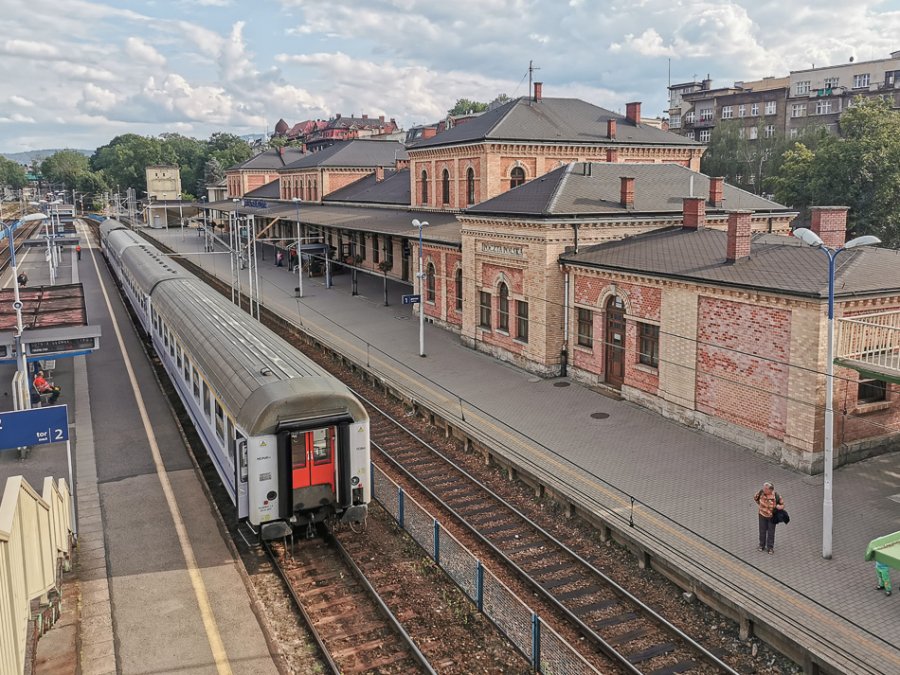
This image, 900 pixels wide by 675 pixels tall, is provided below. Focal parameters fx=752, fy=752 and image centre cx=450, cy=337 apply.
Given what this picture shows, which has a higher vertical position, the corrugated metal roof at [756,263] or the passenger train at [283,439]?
the corrugated metal roof at [756,263]

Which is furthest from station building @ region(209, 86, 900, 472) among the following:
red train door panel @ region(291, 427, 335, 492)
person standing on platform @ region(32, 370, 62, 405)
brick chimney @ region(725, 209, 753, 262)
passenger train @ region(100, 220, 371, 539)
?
person standing on platform @ region(32, 370, 62, 405)

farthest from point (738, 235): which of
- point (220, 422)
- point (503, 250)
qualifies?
point (220, 422)

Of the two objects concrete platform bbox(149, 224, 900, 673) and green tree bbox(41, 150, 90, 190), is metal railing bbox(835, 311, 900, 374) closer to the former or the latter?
concrete platform bbox(149, 224, 900, 673)

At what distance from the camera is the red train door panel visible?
Result: 43.5ft

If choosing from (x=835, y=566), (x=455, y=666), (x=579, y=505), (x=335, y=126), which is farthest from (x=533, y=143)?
(x=335, y=126)

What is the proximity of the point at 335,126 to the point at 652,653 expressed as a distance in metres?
140

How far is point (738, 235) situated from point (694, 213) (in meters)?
5.26

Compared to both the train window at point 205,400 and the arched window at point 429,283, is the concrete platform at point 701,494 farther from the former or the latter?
the arched window at point 429,283

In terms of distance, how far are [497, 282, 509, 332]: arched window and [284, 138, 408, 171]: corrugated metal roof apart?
35.8m

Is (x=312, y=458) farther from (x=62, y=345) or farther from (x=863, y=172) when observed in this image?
(x=863, y=172)

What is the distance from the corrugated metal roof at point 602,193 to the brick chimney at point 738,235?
5.95 m

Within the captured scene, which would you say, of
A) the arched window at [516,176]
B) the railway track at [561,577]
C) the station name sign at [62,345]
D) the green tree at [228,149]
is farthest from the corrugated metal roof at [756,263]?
the green tree at [228,149]

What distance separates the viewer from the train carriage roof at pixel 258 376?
42.7 ft

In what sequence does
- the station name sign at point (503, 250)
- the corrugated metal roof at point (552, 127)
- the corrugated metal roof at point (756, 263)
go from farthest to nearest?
the corrugated metal roof at point (552, 127)
the station name sign at point (503, 250)
the corrugated metal roof at point (756, 263)
